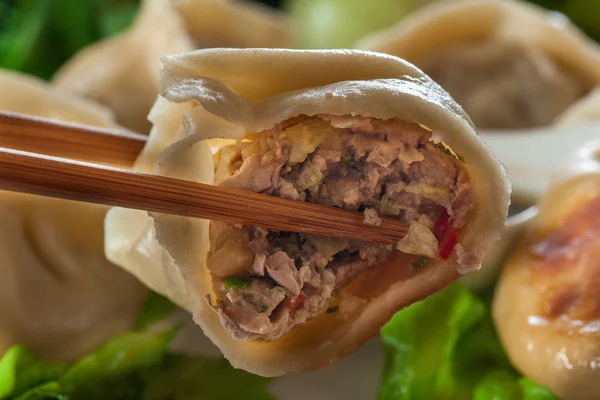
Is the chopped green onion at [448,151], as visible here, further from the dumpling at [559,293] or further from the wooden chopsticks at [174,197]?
the dumpling at [559,293]

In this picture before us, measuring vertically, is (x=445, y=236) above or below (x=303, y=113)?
below

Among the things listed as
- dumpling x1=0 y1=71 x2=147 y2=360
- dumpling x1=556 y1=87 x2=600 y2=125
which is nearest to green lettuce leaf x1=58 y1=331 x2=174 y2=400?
dumpling x1=0 y1=71 x2=147 y2=360

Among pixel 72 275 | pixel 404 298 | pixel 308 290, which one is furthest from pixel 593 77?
pixel 72 275

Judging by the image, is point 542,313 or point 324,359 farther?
point 542,313

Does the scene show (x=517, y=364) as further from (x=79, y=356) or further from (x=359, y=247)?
(x=79, y=356)

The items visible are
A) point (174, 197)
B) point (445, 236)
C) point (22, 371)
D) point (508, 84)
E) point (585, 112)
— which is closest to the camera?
point (174, 197)

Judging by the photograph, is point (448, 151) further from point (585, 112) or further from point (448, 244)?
point (585, 112)

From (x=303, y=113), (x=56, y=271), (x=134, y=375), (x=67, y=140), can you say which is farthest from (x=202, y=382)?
(x=303, y=113)
